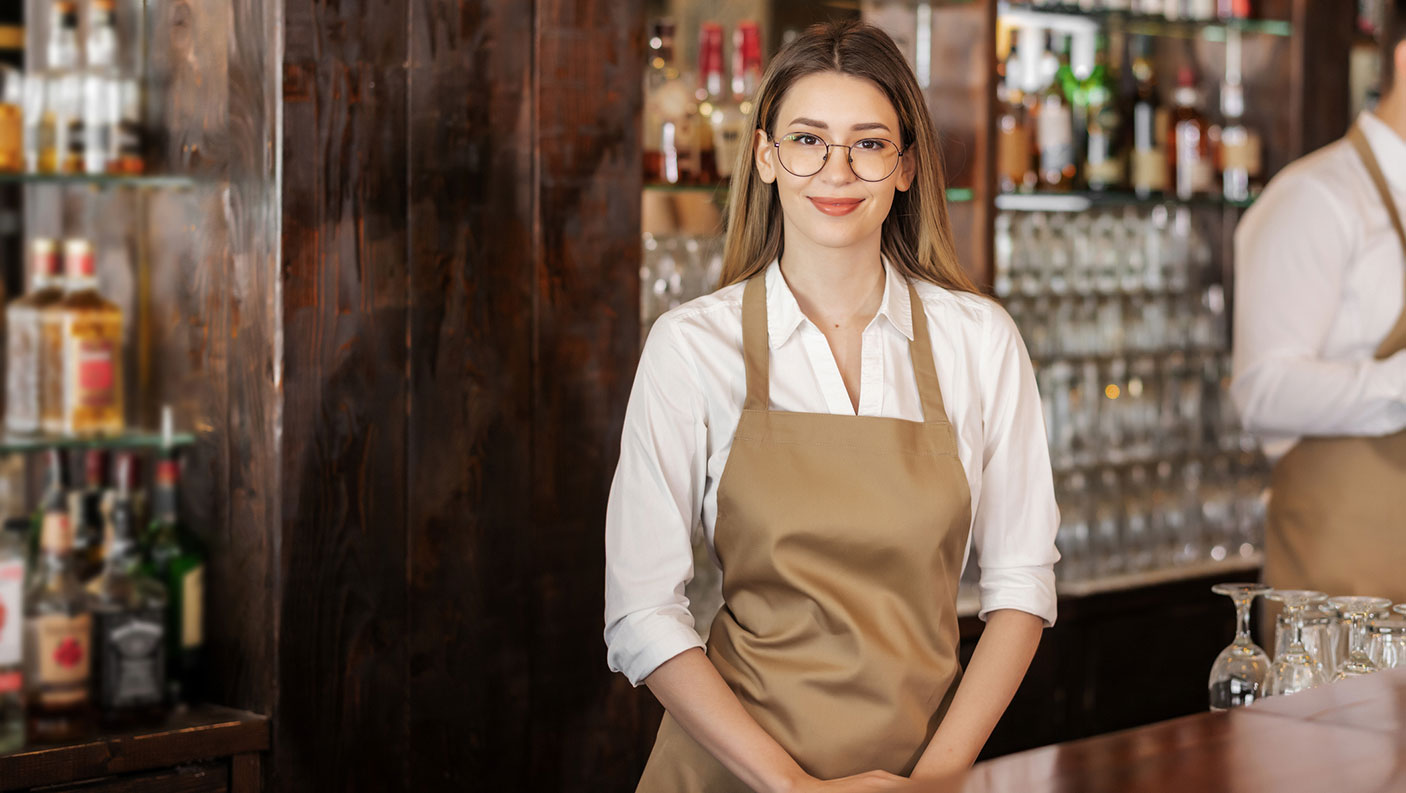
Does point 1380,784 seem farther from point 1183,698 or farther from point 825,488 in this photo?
point 1183,698

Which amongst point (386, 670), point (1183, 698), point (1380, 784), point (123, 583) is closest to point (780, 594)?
point (1380, 784)

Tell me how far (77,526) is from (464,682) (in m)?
0.69

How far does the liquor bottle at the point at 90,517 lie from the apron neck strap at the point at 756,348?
1254 mm

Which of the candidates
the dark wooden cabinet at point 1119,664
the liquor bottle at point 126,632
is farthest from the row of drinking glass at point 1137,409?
the liquor bottle at point 126,632

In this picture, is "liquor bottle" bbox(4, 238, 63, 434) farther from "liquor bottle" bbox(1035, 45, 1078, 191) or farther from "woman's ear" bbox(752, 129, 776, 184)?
"liquor bottle" bbox(1035, 45, 1078, 191)

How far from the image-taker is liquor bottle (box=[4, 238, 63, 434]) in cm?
238

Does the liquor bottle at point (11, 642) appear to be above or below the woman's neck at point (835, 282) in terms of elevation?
below

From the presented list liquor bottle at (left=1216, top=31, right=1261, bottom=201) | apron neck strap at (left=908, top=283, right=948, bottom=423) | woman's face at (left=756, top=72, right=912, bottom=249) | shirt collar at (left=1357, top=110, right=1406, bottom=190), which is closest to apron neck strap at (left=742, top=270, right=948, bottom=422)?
apron neck strap at (left=908, top=283, right=948, bottom=423)

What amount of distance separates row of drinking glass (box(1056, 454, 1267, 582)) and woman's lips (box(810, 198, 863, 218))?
1.82 m

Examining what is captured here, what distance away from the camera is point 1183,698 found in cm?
339

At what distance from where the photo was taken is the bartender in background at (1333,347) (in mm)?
2557

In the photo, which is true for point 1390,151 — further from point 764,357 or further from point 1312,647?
point 764,357

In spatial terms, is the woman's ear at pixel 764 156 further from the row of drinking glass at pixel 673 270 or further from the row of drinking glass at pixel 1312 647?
the row of drinking glass at pixel 673 270

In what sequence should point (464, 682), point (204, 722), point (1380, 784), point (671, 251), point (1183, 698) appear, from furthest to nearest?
point (1183, 698), point (671, 251), point (464, 682), point (204, 722), point (1380, 784)
